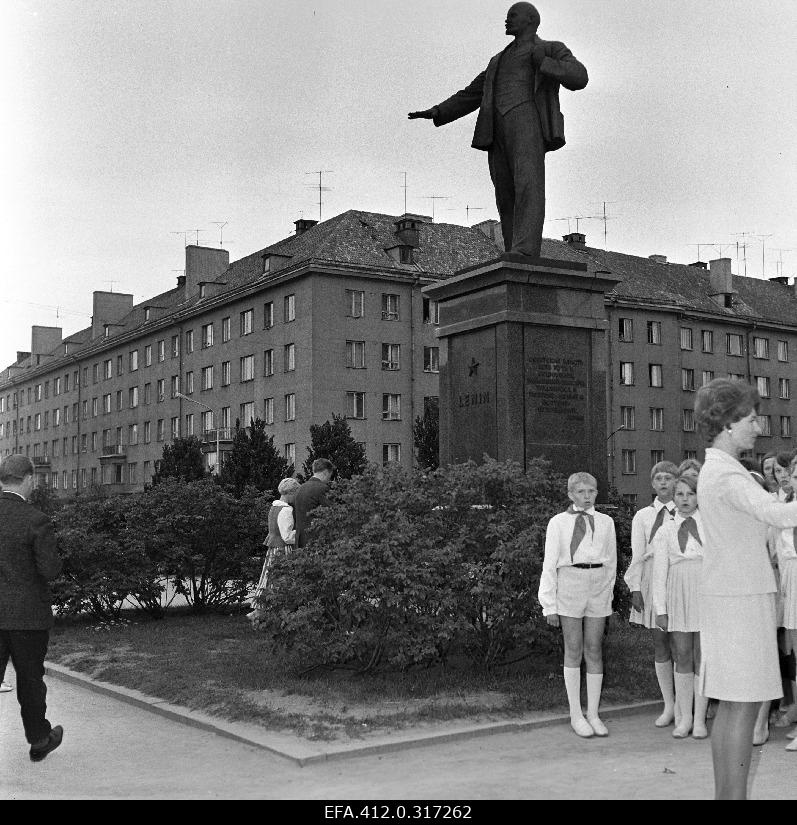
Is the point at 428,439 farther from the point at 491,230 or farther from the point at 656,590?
the point at 656,590

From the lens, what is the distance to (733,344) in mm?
70750

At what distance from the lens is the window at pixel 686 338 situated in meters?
68.2

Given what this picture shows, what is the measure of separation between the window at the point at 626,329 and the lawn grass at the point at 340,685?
55.7 meters

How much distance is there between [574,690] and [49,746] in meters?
3.41

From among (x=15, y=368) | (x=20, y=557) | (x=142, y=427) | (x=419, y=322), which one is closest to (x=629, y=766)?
(x=20, y=557)

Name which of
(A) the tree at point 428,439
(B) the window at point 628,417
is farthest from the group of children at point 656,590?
(B) the window at point 628,417

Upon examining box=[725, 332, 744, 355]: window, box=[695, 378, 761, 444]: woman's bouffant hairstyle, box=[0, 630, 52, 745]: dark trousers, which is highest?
box=[725, 332, 744, 355]: window

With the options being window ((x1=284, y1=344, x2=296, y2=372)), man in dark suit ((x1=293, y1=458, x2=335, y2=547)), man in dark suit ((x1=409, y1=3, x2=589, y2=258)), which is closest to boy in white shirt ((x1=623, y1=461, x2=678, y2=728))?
man in dark suit ((x1=293, y1=458, x2=335, y2=547))

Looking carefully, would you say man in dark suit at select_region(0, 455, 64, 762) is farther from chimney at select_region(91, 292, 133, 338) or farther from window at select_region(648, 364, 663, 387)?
chimney at select_region(91, 292, 133, 338)

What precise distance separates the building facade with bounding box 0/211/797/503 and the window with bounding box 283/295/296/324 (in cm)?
12

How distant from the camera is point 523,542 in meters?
8.28

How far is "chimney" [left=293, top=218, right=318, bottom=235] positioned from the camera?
63906 mm
